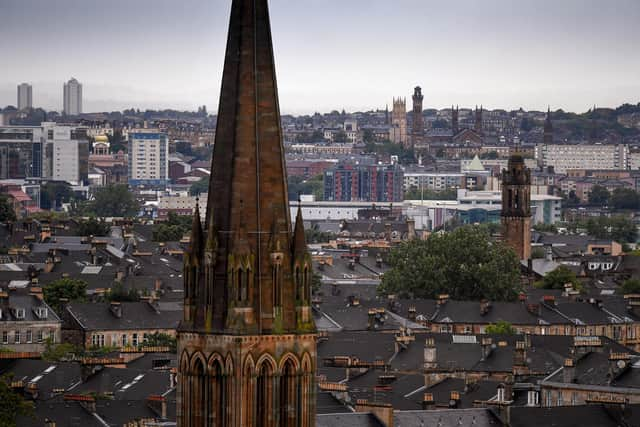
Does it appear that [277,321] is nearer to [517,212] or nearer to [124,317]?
[124,317]

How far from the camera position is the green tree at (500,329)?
4257 inches

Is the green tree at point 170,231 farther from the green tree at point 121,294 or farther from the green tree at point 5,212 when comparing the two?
the green tree at point 121,294

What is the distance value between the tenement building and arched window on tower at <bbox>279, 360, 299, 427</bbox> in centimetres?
1

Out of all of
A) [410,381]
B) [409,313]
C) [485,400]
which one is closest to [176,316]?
[409,313]

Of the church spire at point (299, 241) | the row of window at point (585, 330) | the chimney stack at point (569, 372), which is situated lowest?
the row of window at point (585, 330)

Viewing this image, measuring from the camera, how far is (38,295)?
110 m

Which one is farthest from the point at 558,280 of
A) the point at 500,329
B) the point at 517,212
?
the point at 500,329

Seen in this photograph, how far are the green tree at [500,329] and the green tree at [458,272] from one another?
19018 mm

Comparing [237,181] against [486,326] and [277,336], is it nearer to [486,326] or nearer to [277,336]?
[277,336]

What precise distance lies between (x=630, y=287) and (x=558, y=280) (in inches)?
157

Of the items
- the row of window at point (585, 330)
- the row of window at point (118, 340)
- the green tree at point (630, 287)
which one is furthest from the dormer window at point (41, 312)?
the green tree at point (630, 287)

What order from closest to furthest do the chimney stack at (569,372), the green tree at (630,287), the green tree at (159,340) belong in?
1. the chimney stack at (569,372)
2. the green tree at (159,340)
3. the green tree at (630,287)

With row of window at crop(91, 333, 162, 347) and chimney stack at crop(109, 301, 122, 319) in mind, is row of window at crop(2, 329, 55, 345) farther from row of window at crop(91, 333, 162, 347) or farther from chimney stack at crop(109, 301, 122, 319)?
chimney stack at crop(109, 301, 122, 319)

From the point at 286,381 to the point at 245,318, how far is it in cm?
100
